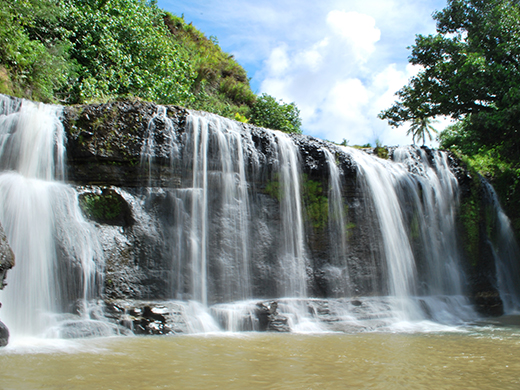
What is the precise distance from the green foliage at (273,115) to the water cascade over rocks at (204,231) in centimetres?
1103

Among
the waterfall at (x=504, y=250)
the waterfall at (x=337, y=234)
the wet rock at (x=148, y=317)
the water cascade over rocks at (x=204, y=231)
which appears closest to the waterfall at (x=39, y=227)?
the water cascade over rocks at (x=204, y=231)

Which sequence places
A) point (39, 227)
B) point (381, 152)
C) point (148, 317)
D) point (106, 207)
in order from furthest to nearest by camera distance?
1. point (381, 152)
2. point (106, 207)
3. point (39, 227)
4. point (148, 317)

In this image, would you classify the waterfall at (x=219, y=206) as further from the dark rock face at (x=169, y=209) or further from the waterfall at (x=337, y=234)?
the waterfall at (x=337, y=234)

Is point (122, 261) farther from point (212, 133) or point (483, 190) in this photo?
point (483, 190)

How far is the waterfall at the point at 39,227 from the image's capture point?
6.50 m

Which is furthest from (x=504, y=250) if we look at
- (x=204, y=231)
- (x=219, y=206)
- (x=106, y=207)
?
(x=106, y=207)

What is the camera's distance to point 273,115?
72.9 feet

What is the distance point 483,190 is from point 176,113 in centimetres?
1046

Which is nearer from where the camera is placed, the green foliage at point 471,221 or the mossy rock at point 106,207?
the mossy rock at point 106,207

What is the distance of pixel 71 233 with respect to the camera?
733 centimetres

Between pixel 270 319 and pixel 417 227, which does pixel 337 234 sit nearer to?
pixel 417 227

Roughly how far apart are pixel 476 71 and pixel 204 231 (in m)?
10.9

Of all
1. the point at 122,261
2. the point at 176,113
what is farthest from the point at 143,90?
the point at 122,261

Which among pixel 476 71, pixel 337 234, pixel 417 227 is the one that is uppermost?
pixel 476 71
